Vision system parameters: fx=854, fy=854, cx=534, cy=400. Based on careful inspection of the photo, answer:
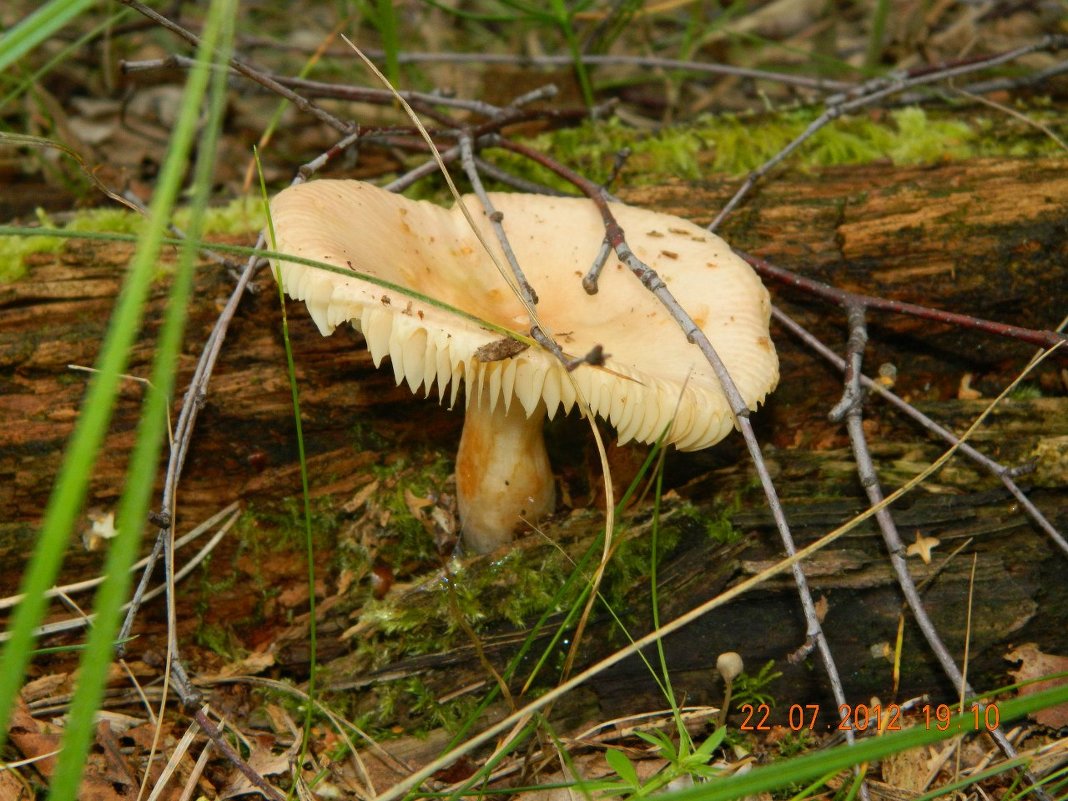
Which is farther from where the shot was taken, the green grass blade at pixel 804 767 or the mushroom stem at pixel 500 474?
the mushroom stem at pixel 500 474

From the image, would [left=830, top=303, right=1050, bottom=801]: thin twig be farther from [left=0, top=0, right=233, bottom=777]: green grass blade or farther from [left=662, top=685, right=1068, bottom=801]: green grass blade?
[left=0, top=0, right=233, bottom=777]: green grass blade

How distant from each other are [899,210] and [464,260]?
184cm

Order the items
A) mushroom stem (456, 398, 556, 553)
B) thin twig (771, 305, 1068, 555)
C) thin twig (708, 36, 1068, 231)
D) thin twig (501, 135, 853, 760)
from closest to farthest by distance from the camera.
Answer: thin twig (501, 135, 853, 760)
thin twig (771, 305, 1068, 555)
mushroom stem (456, 398, 556, 553)
thin twig (708, 36, 1068, 231)

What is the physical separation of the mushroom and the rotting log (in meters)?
0.49

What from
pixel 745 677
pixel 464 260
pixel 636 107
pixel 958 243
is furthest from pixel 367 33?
pixel 745 677

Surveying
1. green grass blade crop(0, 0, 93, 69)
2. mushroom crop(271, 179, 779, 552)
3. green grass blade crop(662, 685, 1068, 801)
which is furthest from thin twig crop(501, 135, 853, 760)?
green grass blade crop(0, 0, 93, 69)

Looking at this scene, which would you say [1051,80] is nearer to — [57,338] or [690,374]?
[690,374]

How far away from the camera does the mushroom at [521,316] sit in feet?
7.08

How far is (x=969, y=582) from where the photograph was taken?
272 cm

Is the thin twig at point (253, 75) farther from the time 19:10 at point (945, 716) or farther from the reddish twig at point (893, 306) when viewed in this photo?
the time 19:10 at point (945, 716)

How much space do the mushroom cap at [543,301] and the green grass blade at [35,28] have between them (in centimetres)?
88

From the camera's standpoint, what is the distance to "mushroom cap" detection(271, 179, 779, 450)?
2.16 meters

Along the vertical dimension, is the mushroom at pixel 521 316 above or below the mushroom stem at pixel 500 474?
above

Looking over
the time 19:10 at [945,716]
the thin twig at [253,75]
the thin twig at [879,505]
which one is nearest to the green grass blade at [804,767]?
the time 19:10 at [945,716]
